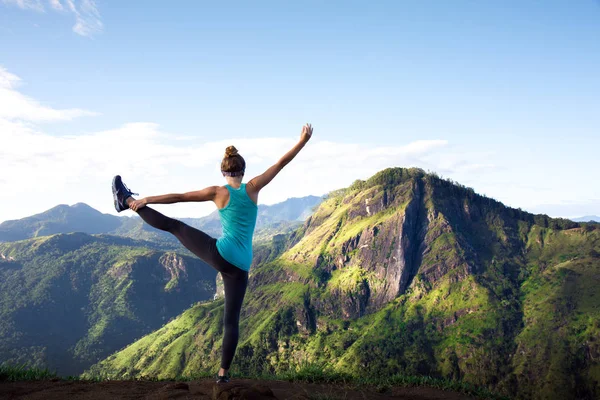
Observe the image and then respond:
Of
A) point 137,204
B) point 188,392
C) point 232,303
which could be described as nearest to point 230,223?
point 232,303

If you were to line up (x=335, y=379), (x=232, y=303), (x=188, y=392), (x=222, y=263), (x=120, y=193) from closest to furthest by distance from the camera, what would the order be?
(x=222, y=263) → (x=232, y=303) → (x=188, y=392) → (x=120, y=193) → (x=335, y=379)

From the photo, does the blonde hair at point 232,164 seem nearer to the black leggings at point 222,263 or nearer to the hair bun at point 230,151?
the hair bun at point 230,151

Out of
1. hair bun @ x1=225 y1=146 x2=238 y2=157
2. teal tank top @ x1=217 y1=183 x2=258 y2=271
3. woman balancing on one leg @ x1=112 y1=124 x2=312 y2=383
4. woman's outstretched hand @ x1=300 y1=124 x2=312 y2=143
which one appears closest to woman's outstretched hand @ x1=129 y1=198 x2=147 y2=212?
woman balancing on one leg @ x1=112 y1=124 x2=312 y2=383

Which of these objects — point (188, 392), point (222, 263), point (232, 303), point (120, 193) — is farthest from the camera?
point (120, 193)

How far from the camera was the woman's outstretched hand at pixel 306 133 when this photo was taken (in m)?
7.57

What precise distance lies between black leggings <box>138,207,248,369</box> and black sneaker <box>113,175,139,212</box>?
548 mm

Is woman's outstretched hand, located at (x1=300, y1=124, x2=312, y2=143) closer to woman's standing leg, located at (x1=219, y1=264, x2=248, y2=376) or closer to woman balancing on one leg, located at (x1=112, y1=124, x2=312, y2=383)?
woman balancing on one leg, located at (x1=112, y1=124, x2=312, y2=383)

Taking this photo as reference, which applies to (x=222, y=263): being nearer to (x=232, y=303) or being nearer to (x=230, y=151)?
(x=232, y=303)

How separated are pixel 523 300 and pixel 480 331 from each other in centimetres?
2997

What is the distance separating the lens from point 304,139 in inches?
297

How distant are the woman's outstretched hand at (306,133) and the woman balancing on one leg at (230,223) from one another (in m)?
0.13

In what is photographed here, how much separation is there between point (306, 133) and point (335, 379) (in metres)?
6.14

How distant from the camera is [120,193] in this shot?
7711 millimetres

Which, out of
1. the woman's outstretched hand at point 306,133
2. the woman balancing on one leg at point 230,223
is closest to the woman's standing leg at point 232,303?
the woman balancing on one leg at point 230,223
